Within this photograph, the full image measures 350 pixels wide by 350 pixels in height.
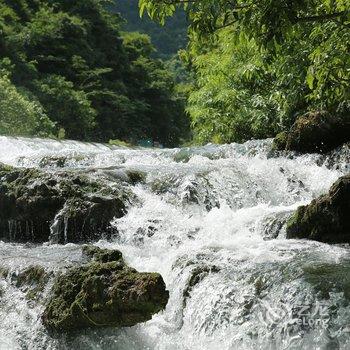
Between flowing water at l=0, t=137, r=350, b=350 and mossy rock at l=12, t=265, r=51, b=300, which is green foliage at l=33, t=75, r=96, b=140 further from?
mossy rock at l=12, t=265, r=51, b=300

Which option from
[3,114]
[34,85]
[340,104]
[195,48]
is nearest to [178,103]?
[34,85]

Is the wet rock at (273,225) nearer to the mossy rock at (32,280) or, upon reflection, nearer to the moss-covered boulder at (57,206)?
the moss-covered boulder at (57,206)

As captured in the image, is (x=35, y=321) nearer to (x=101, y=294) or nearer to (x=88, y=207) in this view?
(x=101, y=294)

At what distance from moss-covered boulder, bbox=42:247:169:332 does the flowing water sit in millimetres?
187

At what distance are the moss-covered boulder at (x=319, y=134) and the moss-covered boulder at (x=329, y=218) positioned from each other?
4768 mm

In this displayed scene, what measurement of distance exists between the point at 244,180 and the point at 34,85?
19762mm

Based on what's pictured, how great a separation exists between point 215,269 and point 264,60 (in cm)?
222

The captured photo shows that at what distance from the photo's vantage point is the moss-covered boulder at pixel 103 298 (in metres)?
5.03

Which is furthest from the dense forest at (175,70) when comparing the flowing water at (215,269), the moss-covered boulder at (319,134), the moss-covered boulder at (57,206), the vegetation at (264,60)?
the moss-covered boulder at (57,206)

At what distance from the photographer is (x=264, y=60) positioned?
630 cm

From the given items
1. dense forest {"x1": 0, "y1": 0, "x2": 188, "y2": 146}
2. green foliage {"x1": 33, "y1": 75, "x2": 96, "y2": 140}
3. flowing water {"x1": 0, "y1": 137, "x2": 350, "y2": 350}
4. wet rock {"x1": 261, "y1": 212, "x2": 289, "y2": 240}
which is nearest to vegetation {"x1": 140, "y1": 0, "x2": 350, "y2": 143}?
wet rock {"x1": 261, "y1": 212, "x2": 289, "y2": 240}

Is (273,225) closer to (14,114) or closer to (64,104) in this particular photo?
(14,114)

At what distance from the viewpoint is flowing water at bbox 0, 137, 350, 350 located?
16.5ft

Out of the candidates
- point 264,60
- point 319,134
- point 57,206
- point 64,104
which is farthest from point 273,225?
point 64,104
